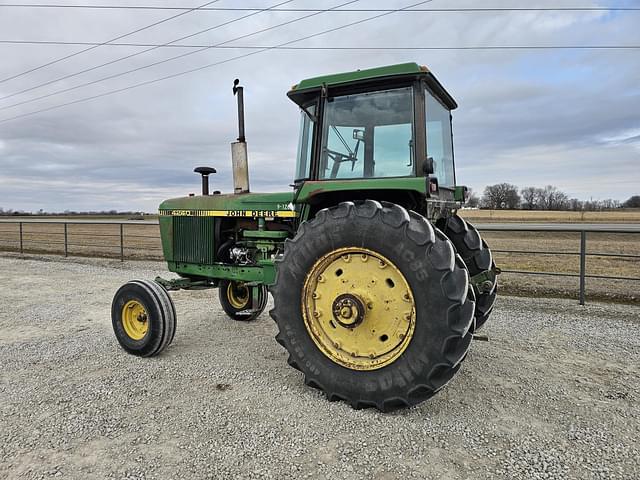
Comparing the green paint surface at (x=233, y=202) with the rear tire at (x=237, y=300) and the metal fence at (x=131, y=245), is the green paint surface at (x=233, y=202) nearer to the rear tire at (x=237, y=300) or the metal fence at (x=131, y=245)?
the rear tire at (x=237, y=300)

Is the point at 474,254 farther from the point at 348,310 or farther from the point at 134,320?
the point at 134,320

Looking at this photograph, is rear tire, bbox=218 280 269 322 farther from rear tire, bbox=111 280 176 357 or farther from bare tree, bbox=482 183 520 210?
bare tree, bbox=482 183 520 210

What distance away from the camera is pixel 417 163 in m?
3.09

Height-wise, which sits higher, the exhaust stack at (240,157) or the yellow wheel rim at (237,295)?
the exhaust stack at (240,157)

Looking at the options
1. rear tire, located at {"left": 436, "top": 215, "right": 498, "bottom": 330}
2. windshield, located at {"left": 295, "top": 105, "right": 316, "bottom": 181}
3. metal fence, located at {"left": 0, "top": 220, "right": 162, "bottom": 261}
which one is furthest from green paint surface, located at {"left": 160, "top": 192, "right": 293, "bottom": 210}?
metal fence, located at {"left": 0, "top": 220, "right": 162, "bottom": 261}

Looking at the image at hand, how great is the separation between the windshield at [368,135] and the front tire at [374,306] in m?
0.48

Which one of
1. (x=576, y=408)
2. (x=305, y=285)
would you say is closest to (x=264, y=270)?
(x=305, y=285)

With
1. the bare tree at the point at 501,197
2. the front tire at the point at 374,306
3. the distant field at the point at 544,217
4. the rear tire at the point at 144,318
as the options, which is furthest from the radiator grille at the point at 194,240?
the bare tree at the point at 501,197

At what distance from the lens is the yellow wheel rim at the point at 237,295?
525 cm

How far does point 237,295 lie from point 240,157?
1875 mm

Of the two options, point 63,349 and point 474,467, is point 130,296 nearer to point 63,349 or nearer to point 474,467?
point 63,349

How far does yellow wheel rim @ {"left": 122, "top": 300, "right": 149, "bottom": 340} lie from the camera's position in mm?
4027

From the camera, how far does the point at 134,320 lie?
4141mm

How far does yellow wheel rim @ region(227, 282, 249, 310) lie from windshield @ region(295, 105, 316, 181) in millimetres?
2057
